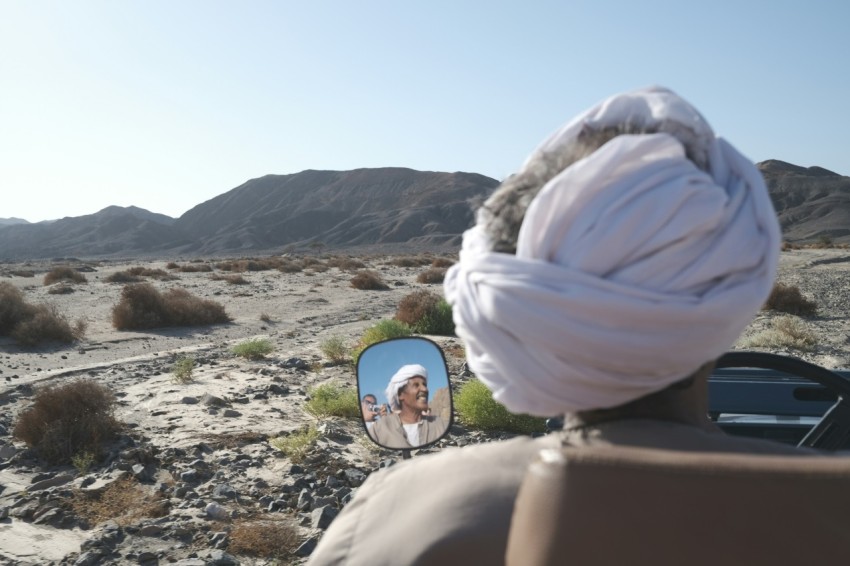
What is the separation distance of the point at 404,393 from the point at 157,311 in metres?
17.0

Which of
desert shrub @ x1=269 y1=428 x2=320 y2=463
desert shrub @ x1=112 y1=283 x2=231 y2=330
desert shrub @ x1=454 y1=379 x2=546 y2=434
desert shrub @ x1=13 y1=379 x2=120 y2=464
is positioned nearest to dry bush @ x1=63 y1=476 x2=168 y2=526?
desert shrub @ x1=13 y1=379 x2=120 y2=464

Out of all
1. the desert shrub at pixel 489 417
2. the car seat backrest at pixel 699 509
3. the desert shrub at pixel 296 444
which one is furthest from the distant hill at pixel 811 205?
the car seat backrest at pixel 699 509

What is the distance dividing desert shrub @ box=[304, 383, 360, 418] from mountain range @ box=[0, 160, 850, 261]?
317 feet

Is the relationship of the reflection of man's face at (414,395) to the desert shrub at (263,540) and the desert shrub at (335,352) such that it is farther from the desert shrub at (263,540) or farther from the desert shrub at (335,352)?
the desert shrub at (335,352)

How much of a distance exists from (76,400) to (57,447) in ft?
1.81

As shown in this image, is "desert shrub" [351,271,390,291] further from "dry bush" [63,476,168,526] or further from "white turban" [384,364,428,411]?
"white turban" [384,364,428,411]

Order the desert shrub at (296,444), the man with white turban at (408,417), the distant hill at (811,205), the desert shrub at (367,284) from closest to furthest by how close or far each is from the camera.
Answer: the man with white turban at (408,417)
the desert shrub at (296,444)
the desert shrub at (367,284)
the distant hill at (811,205)

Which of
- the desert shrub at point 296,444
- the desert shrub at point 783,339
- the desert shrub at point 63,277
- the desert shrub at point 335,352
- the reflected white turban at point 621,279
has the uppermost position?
the reflected white turban at point 621,279

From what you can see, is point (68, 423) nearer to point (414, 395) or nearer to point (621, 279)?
point (414, 395)

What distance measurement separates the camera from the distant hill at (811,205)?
101m

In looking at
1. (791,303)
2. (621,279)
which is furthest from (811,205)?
(621,279)

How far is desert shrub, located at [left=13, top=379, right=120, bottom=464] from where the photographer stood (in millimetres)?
6516

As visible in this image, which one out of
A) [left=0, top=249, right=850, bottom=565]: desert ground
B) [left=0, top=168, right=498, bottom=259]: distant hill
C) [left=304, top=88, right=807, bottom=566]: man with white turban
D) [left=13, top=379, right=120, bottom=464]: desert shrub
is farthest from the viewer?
[left=0, top=168, right=498, bottom=259]: distant hill

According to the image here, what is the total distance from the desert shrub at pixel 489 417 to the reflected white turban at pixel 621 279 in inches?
245
